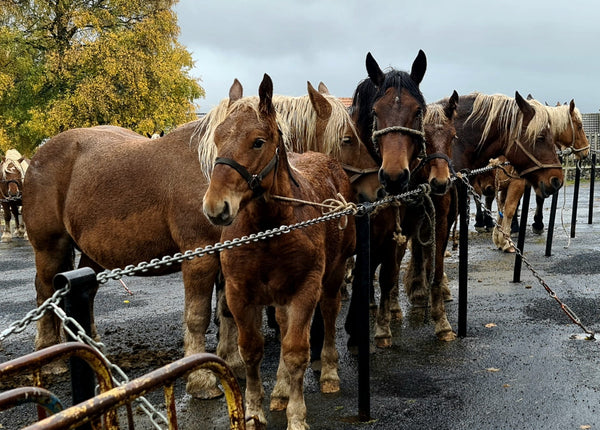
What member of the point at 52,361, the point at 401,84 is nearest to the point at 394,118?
the point at 401,84

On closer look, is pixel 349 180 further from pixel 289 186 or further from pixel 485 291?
pixel 485 291

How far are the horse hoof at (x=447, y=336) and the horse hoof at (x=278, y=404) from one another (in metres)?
2.19

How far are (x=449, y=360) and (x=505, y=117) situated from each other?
3.77 meters

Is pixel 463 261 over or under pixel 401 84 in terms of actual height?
under

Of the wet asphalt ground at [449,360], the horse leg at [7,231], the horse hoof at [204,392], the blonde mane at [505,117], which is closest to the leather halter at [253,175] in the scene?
the wet asphalt ground at [449,360]

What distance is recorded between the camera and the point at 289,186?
3.88 metres

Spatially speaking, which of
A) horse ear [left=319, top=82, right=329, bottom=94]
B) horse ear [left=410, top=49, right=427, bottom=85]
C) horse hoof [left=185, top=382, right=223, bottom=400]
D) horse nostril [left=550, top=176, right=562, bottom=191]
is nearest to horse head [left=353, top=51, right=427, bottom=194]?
horse ear [left=410, top=49, right=427, bottom=85]

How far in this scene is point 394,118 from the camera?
16.5 feet

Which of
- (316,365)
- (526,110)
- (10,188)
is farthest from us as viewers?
(10,188)

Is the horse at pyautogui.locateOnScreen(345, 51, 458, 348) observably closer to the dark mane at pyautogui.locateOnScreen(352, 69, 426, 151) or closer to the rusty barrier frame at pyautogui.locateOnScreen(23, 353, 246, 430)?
the dark mane at pyautogui.locateOnScreen(352, 69, 426, 151)

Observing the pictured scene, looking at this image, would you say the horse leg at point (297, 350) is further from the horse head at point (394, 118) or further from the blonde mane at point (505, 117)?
the blonde mane at point (505, 117)

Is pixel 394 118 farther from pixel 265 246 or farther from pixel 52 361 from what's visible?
pixel 52 361

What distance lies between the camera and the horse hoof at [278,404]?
4242mm

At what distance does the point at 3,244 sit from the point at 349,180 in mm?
14014
